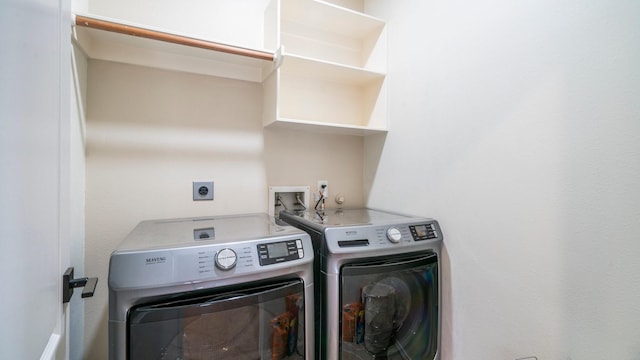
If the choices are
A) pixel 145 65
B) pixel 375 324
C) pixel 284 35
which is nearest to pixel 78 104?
pixel 145 65

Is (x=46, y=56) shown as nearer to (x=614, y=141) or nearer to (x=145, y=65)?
(x=145, y=65)

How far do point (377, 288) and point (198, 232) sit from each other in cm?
77

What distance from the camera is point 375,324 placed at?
1.17 m

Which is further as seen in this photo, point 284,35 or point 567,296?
point 284,35

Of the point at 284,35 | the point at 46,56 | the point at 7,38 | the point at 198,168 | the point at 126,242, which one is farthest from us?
the point at 284,35

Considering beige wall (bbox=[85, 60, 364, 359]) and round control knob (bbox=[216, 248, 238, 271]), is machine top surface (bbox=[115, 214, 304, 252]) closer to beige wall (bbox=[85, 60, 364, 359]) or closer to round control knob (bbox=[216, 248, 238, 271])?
round control knob (bbox=[216, 248, 238, 271])

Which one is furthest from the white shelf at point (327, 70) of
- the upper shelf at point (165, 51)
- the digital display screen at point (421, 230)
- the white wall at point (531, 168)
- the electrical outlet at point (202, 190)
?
the digital display screen at point (421, 230)

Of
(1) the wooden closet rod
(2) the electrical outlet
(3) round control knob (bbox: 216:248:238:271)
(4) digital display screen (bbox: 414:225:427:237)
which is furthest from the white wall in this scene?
(2) the electrical outlet

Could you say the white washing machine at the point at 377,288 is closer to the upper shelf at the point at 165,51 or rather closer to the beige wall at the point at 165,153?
the beige wall at the point at 165,153

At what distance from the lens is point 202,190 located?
1491mm

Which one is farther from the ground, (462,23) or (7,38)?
(462,23)

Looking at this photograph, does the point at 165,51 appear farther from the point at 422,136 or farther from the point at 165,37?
the point at 422,136

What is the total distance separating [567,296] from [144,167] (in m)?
1.81

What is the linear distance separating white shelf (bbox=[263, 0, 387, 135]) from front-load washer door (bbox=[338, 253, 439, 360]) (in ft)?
2.65
